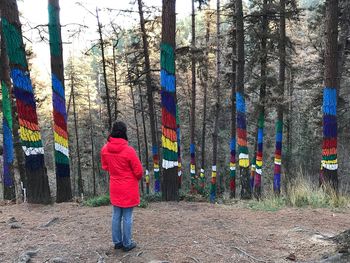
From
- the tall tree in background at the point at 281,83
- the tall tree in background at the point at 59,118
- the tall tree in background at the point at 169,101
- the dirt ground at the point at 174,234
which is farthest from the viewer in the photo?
the tall tree in background at the point at 281,83

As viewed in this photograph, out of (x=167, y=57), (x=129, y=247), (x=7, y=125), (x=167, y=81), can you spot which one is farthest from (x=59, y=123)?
(x=7, y=125)

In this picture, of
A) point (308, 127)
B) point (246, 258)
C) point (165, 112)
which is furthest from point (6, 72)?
point (308, 127)

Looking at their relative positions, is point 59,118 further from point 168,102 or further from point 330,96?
point 330,96

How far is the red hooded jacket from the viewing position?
5012mm

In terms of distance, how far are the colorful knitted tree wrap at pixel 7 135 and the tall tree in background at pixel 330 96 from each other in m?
Answer: 10.8

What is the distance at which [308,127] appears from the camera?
112ft

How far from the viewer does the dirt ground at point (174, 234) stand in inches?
197

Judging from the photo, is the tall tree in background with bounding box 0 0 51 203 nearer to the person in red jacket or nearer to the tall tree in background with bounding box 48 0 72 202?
the tall tree in background with bounding box 48 0 72 202

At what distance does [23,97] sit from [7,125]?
6.78 meters

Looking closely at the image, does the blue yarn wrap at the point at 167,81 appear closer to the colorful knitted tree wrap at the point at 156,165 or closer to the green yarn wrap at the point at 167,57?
the green yarn wrap at the point at 167,57

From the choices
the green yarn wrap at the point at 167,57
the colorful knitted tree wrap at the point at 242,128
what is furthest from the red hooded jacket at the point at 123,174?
the colorful knitted tree wrap at the point at 242,128

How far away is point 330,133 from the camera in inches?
400

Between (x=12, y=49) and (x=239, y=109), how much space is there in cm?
878

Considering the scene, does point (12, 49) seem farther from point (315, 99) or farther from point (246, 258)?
point (315, 99)
